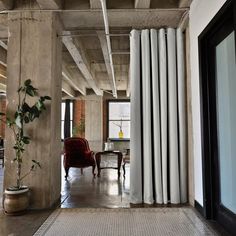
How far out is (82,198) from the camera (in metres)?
4.10

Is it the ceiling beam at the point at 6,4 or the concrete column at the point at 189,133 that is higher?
the ceiling beam at the point at 6,4

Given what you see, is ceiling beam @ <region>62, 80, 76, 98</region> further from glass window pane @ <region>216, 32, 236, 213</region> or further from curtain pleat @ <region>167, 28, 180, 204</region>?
glass window pane @ <region>216, 32, 236, 213</region>

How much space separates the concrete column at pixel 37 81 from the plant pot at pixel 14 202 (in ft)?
0.88

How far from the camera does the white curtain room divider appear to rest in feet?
12.5

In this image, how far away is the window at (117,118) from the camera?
1156cm

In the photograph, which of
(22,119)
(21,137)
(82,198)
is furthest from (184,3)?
(82,198)

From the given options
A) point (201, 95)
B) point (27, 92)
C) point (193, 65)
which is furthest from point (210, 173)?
point (27, 92)

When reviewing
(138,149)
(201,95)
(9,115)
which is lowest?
(138,149)

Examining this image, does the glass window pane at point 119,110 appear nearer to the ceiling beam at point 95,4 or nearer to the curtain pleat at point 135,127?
the curtain pleat at point 135,127

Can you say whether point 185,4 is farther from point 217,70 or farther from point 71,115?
point 71,115

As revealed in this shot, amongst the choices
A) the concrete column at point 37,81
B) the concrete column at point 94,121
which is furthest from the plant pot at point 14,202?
the concrete column at point 94,121

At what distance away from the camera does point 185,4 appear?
3.70m

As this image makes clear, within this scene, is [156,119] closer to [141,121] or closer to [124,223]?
[141,121]

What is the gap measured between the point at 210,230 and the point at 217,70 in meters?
1.88
